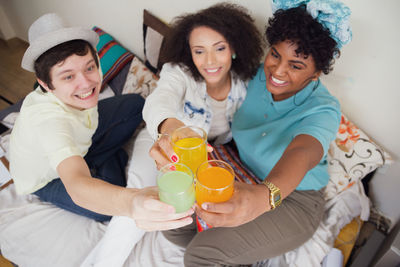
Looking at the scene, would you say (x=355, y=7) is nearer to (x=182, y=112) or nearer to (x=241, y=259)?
(x=182, y=112)

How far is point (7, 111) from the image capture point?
2.47m

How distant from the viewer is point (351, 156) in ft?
5.22

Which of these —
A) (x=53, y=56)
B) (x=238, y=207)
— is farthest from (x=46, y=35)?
(x=238, y=207)

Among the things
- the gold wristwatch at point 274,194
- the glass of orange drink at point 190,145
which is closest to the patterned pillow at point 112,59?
the glass of orange drink at point 190,145

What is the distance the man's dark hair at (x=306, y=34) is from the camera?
1.22 m

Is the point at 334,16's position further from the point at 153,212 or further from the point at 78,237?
the point at 78,237

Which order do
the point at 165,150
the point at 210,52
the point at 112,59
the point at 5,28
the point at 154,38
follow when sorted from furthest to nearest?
the point at 5,28, the point at 112,59, the point at 154,38, the point at 210,52, the point at 165,150

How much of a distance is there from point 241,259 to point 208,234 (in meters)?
0.20

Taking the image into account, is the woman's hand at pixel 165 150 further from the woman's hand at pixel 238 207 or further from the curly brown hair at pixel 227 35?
the curly brown hair at pixel 227 35

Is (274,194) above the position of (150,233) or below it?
above

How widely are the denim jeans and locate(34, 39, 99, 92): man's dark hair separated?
1.93 feet

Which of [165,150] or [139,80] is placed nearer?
[165,150]

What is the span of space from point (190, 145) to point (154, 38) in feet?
5.04

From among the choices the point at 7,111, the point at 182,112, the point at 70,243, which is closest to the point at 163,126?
the point at 182,112
